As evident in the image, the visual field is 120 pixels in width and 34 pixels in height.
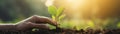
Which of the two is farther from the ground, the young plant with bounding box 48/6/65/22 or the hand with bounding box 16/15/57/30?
the young plant with bounding box 48/6/65/22

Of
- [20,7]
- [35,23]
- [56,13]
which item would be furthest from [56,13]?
[20,7]

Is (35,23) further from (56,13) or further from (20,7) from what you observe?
(20,7)

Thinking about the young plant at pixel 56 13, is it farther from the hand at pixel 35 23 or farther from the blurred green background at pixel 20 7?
the blurred green background at pixel 20 7

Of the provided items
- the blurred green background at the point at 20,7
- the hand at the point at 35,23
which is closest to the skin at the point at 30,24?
the hand at the point at 35,23

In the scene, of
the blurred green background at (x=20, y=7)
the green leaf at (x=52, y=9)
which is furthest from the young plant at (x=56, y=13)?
the blurred green background at (x=20, y=7)

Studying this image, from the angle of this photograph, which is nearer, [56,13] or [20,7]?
[56,13]

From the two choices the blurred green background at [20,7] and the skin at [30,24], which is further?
the blurred green background at [20,7]

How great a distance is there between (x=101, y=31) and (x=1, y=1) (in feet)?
41.3

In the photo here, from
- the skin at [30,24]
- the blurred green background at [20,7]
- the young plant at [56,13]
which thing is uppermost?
the blurred green background at [20,7]

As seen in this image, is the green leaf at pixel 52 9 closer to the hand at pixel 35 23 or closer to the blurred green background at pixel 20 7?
the hand at pixel 35 23

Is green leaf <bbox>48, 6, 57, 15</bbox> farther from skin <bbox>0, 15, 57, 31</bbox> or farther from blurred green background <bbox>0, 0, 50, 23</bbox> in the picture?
blurred green background <bbox>0, 0, 50, 23</bbox>

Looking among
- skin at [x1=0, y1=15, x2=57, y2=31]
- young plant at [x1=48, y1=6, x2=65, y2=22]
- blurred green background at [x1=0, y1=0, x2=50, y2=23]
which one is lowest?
skin at [x1=0, y1=15, x2=57, y2=31]

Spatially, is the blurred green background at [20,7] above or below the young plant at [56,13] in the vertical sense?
above

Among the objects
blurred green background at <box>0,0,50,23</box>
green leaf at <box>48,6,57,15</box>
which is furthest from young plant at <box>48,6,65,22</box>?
blurred green background at <box>0,0,50,23</box>
